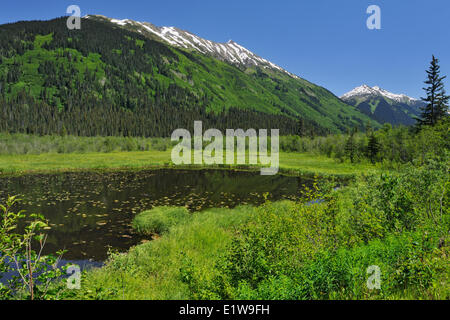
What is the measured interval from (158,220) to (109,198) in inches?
676

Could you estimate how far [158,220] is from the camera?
81.3 feet

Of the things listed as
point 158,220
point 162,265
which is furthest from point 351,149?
point 162,265

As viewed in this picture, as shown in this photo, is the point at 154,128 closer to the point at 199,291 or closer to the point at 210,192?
the point at 210,192

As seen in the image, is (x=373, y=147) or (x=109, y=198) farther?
(x=373, y=147)

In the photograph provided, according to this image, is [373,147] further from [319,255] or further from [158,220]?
[319,255]

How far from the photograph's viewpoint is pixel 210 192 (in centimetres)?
4391

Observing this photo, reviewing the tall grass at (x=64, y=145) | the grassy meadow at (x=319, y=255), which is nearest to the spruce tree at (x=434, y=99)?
the grassy meadow at (x=319, y=255)

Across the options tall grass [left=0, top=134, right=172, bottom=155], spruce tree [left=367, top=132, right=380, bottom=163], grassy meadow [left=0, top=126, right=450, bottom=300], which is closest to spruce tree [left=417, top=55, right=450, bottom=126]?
spruce tree [left=367, top=132, right=380, bottom=163]

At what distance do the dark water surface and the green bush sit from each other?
1.14 meters

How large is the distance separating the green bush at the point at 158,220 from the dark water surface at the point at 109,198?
114 centimetres

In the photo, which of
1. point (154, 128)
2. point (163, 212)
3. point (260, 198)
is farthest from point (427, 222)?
point (154, 128)

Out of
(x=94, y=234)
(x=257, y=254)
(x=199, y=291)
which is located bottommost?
(x=94, y=234)
